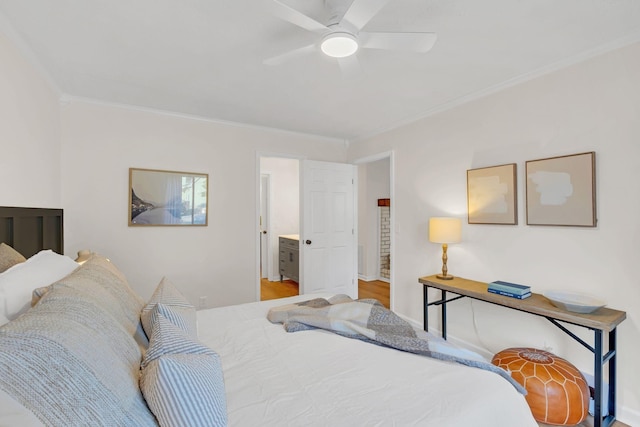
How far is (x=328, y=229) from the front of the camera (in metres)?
4.15

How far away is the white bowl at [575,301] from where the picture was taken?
6.02 feet

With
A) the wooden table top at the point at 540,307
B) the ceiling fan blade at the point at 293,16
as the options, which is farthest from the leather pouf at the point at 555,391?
the ceiling fan blade at the point at 293,16

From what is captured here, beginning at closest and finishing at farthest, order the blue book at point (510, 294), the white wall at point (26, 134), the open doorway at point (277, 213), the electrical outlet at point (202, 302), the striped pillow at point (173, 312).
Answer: the striped pillow at point (173, 312) < the white wall at point (26, 134) < the blue book at point (510, 294) < the electrical outlet at point (202, 302) < the open doorway at point (277, 213)

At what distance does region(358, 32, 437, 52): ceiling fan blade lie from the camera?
1489 millimetres

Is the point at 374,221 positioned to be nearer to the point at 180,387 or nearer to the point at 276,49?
the point at 276,49

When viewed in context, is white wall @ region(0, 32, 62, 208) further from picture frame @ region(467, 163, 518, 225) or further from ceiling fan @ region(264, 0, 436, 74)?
picture frame @ region(467, 163, 518, 225)

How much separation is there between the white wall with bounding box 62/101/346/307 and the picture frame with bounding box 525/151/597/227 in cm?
271

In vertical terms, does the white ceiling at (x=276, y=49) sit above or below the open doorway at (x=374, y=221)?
above

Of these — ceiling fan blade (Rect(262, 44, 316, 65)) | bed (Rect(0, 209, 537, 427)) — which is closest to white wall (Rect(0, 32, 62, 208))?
bed (Rect(0, 209, 537, 427))

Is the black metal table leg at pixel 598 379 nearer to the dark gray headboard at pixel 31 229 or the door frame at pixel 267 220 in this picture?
the dark gray headboard at pixel 31 229

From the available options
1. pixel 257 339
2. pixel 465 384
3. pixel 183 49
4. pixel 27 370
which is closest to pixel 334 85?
pixel 183 49

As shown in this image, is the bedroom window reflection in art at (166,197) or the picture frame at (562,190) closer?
the picture frame at (562,190)

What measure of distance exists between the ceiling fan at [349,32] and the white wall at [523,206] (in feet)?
4.52

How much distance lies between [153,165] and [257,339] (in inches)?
93.9
